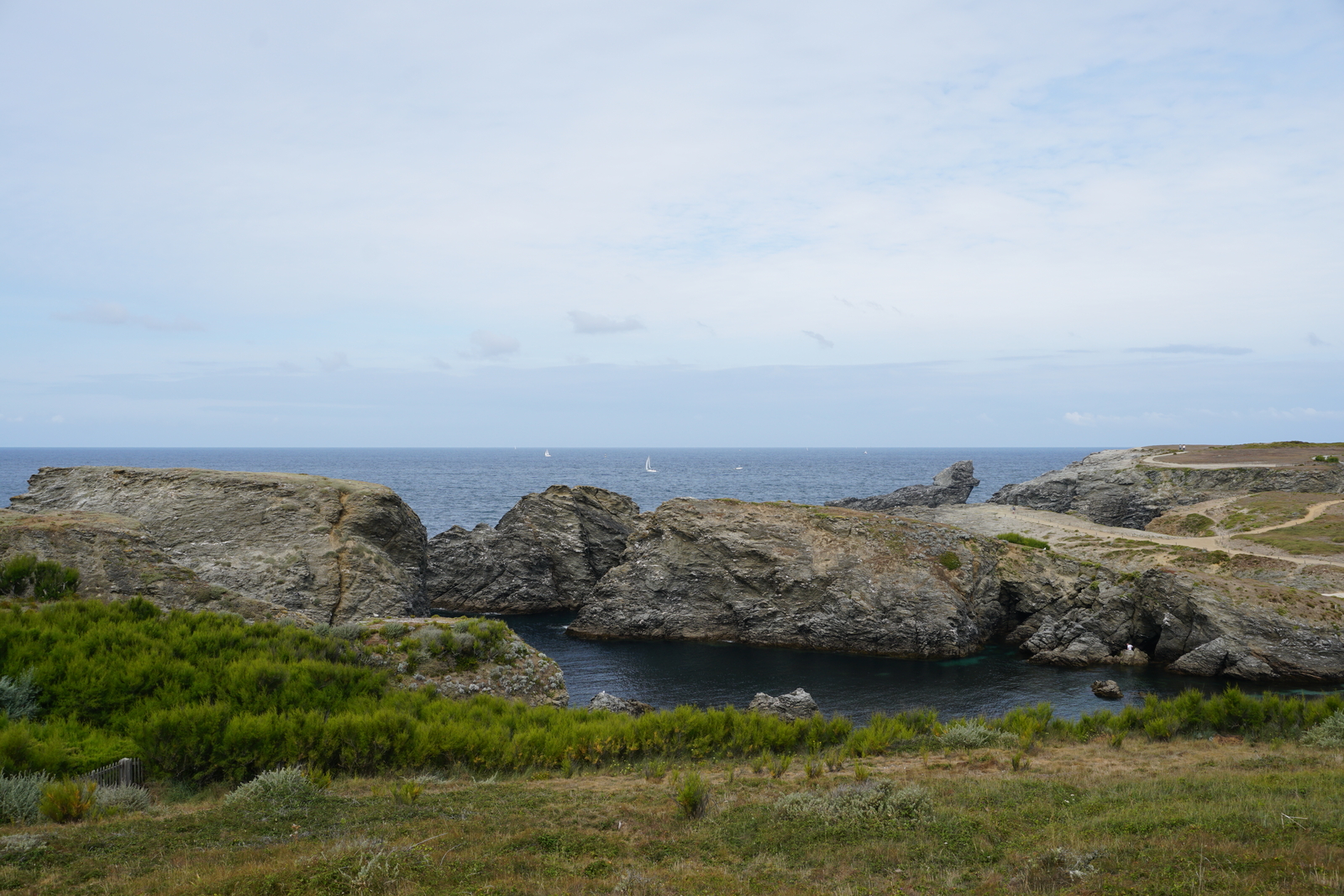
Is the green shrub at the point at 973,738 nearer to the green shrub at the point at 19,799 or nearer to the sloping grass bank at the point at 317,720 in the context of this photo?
the sloping grass bank at the point at 317,720

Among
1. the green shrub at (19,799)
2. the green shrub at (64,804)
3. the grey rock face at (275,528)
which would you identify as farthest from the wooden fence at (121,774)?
the grey rock face at (275,528)

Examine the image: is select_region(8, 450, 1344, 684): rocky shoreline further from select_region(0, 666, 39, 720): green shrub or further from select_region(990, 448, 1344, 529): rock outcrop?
select_region(990, 448, 1344, 529): rock outcrop

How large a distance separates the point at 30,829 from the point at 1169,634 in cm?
4078

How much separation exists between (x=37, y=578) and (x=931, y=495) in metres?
85.6

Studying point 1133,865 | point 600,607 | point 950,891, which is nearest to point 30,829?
point 950,891

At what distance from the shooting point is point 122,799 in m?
11.7

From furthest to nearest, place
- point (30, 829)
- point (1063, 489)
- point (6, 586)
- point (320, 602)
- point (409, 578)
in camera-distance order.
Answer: point (1063, 489) → point (409, 578) → point (320, 602) → point (6, 586) → point (30, 829)

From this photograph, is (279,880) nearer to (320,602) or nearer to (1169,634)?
(320,602)

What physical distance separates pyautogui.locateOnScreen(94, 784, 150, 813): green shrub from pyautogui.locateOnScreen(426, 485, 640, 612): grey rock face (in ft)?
114

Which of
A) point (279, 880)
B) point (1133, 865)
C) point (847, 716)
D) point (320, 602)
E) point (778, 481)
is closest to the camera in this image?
point (279, 880)

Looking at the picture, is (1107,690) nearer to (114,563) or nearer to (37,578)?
(114,563)

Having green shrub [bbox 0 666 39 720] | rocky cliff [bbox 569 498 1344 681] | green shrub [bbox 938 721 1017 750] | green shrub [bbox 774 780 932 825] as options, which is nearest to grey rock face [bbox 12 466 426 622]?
rocky cliff [bbox 569 498 1344 681]

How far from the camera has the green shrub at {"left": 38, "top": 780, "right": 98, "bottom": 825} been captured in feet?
34.4

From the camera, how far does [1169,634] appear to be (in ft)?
113
